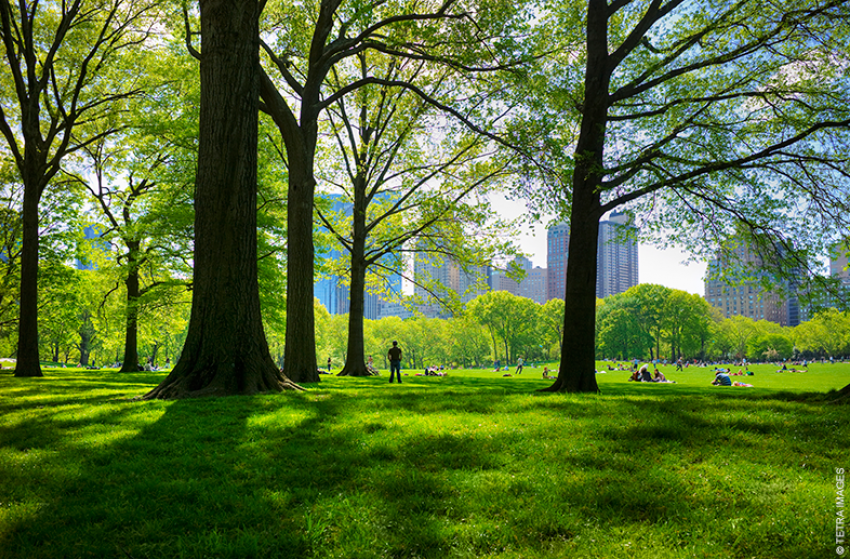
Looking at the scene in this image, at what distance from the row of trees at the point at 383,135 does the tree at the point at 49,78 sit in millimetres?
99

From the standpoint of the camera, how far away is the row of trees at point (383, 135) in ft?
27.3

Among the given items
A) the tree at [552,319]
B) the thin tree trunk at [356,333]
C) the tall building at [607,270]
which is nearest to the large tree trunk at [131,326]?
the thin tree trunk at [356,333]

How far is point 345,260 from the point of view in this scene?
24.7 meters

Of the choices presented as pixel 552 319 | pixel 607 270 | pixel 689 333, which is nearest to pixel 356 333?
pixel 552 319

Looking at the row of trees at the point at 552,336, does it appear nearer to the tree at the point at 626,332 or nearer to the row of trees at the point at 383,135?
the tree at the point at 626,332

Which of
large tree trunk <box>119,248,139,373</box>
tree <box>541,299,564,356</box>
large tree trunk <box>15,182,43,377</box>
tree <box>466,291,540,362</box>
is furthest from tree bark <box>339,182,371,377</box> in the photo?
tree <box>541,299,564,356</box>

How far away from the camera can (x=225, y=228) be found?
26.6ft

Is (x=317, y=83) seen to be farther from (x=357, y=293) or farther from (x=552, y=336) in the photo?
(x=552, y=336)

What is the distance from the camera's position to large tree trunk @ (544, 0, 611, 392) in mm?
10680

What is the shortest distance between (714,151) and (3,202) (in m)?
32.3

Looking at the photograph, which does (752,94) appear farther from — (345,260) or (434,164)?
(345,260)

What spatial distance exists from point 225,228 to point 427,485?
6.39 meters

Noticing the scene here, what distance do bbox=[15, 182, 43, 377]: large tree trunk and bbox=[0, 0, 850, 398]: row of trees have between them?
0.08 m

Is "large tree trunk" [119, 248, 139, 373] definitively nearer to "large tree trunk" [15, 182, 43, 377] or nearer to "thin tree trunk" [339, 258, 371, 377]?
"large tree trunk" [15, 182, 43, 377]
